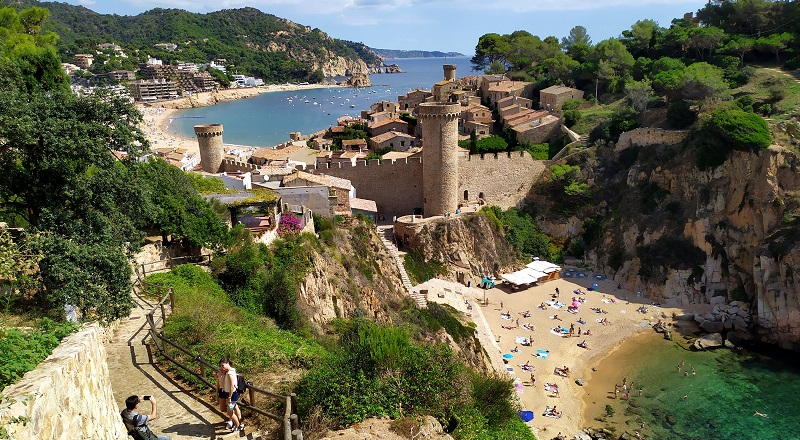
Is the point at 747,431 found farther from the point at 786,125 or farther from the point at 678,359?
the point at 786,125

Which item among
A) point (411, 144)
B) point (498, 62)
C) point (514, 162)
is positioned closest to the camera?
point (514, 162)

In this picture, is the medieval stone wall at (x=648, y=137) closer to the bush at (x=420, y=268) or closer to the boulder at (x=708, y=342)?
the boulder at (x=708, y=342)

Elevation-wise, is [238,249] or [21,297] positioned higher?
[21,297]

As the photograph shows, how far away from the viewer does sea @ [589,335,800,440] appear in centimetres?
1891

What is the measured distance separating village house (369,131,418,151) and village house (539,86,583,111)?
10856 millimetres

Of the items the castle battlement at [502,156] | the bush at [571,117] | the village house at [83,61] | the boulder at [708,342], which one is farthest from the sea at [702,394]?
the village house at [83,61]

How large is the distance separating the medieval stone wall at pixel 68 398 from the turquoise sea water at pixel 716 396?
17782mm

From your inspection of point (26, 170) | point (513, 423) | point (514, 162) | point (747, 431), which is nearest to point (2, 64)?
point (26, 170)

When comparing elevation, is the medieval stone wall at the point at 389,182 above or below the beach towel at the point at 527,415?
above

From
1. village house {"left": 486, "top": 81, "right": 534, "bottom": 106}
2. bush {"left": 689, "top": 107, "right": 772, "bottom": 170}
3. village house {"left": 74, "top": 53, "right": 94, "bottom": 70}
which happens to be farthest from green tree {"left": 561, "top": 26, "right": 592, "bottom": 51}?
village house {"left": 74, "top": 53, "right": 94, "bottom": 70}

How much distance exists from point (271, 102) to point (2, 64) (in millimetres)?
98632

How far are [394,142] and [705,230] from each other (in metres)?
20.5

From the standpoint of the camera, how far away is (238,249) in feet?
Answer: 49.1

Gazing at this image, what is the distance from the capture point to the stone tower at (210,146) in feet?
87.6
